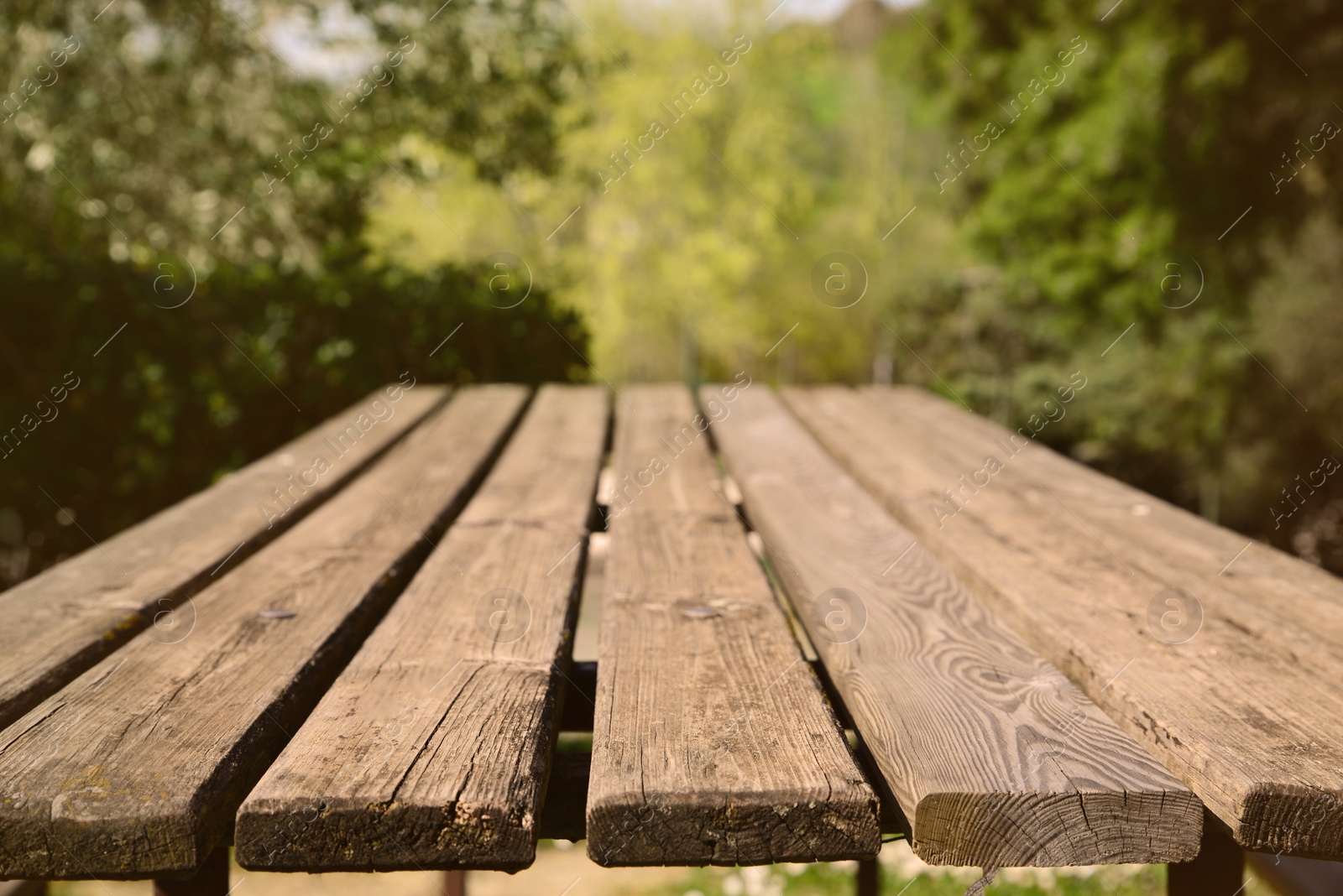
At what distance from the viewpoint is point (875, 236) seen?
84.9ft

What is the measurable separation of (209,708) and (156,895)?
35 cm

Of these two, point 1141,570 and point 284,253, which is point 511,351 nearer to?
point 284,253

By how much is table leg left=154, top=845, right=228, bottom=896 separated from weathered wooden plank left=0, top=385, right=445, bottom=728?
0.88 feet

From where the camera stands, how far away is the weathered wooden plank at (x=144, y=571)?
1173 millimetres

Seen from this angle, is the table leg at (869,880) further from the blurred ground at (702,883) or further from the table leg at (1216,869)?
the blurred ground at (702,883)

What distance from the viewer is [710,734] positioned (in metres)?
0.95

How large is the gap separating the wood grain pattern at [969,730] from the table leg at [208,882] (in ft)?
2.47

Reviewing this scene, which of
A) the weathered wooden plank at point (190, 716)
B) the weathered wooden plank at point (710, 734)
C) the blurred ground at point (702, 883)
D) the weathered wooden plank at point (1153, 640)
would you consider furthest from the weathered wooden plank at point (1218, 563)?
the blurred ground at point (702, 883)

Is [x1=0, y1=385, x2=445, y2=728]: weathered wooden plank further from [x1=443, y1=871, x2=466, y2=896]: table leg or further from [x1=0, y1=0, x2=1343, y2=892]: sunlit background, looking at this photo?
[x1=0, y1=0, x2=1343, y2=892]: sunlit background

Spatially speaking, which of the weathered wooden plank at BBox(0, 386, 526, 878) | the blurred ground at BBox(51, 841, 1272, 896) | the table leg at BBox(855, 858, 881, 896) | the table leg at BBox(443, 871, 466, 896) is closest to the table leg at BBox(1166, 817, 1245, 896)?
the table leg at BBox(855, 858, 881, 896)

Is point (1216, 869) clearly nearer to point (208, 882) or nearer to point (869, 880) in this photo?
point (869, 880)

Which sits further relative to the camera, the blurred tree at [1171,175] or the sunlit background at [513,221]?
the blurred tree at [1171,175]

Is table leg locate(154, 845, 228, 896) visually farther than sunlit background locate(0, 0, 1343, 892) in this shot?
No

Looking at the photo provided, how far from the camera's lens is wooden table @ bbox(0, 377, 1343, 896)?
0.84m
